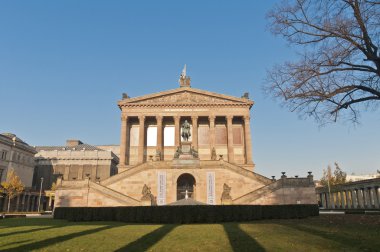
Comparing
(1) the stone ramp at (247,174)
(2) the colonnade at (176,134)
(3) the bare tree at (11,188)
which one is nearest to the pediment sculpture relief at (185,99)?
(2) the colonnade at (176,134)

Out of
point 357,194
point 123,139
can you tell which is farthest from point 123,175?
point 357,194

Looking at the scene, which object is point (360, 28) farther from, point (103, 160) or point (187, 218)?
point (103, 160)

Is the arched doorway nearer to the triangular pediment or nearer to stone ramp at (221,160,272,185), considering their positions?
stone ramp at (221,160,272,185)

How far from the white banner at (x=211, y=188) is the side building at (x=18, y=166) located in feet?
173

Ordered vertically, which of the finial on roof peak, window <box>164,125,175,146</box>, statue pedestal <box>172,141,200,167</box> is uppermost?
the finial on roof peak

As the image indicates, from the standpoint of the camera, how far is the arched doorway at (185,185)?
41875 millimetres

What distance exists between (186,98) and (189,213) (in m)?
40.5

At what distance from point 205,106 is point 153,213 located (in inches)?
1555

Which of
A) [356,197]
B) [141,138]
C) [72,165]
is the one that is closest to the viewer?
[141,138]

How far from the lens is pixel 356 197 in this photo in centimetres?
6594

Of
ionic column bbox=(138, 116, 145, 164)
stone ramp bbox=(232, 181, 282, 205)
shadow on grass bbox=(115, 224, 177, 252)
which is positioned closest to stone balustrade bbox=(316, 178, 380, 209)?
stone ramp bbox=(232, 181, 282, 205)

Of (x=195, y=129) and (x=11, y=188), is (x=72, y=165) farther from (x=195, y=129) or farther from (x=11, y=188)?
(x=195, y=129)

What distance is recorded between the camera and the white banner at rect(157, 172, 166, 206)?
39.7 m

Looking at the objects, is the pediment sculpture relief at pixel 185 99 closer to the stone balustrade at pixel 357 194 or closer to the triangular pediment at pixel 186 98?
the triangular pediment at pixel 186 98
